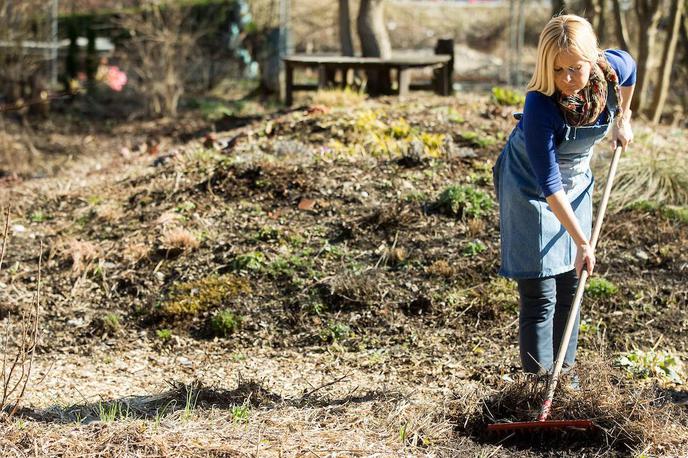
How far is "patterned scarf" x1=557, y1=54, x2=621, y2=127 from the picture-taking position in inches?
141

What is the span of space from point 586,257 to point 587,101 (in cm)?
61

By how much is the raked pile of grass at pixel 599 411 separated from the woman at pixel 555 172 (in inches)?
4.8

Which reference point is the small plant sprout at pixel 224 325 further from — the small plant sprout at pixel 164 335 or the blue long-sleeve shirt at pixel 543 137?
the blue long-sleeve shirt at pixel 543 137

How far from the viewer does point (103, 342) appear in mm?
5480

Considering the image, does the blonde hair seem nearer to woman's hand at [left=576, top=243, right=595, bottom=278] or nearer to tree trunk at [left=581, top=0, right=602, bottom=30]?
woman's hand at [left=576, top=243, right=595, bottom=278]

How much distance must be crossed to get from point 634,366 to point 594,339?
1.29 feet

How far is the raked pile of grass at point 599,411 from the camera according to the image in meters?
3.76

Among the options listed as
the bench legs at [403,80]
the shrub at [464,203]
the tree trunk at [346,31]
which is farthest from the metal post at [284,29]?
the shrub at [464,203]

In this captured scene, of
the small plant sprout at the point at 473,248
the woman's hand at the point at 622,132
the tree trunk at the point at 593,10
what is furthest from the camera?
the tree trunk at the point at 593,10

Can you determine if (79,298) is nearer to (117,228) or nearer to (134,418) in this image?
(117,228)

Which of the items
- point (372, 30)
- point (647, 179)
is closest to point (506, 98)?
point (647, 179)

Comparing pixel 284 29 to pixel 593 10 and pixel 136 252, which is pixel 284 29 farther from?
pixel 136 252

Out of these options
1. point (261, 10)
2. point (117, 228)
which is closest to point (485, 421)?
point (117, 228)

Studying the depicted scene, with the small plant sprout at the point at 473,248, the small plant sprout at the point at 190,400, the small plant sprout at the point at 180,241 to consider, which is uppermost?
the small plant sprout at the point at 473,248
